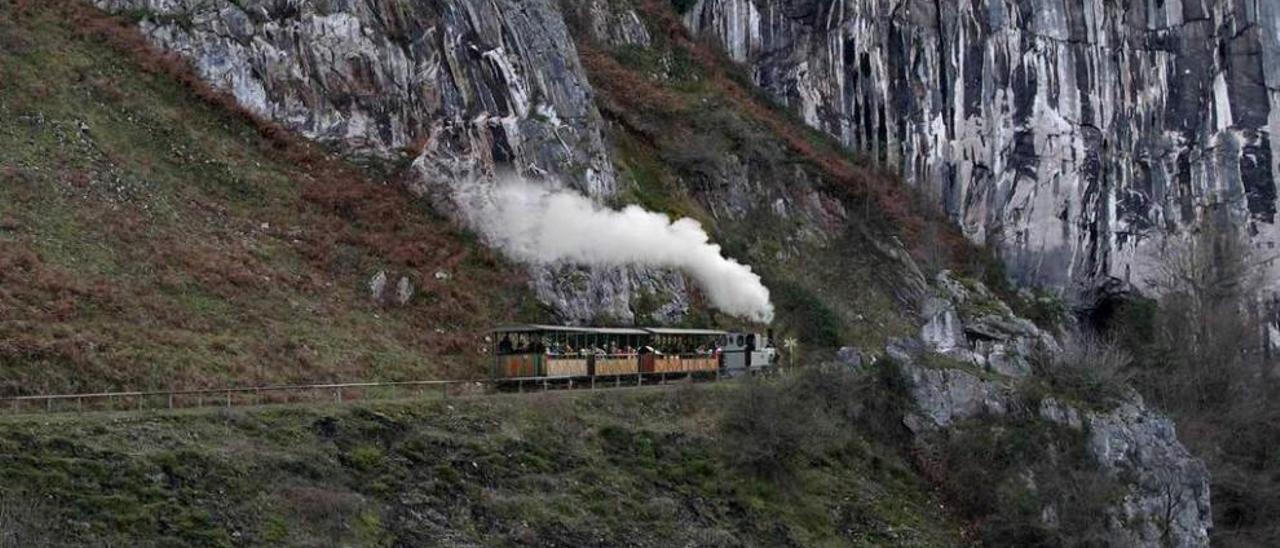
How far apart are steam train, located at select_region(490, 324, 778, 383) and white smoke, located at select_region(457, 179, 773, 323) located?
353 cm

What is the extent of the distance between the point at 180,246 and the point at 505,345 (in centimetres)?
847

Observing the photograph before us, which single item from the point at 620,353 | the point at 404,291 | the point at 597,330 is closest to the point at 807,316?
the point at 620,353

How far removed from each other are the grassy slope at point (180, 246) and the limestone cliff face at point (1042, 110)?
90.8 ft

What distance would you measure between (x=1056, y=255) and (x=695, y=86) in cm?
1746

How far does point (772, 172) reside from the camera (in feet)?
198

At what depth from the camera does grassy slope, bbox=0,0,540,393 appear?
33.5 meters

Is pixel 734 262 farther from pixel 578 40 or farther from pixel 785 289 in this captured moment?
pixel 578 40

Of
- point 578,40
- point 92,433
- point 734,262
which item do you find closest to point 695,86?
point 578,40

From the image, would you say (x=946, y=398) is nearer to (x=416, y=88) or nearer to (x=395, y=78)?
(x=416, y=88)

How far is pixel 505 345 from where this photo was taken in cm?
3903

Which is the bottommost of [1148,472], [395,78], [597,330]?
[1148,472]

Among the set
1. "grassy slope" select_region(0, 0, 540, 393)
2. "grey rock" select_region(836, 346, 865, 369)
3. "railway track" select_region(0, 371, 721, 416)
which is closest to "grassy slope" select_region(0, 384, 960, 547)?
"railway track" select_region(0, 371, 721, 416)

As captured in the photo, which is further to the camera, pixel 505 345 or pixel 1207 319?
pixel 1207 319

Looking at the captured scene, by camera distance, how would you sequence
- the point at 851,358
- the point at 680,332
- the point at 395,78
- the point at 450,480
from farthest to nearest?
1. the point at 395,78
2. the point at 680,332
3. the point at 851,358
4. the point at 450,480
